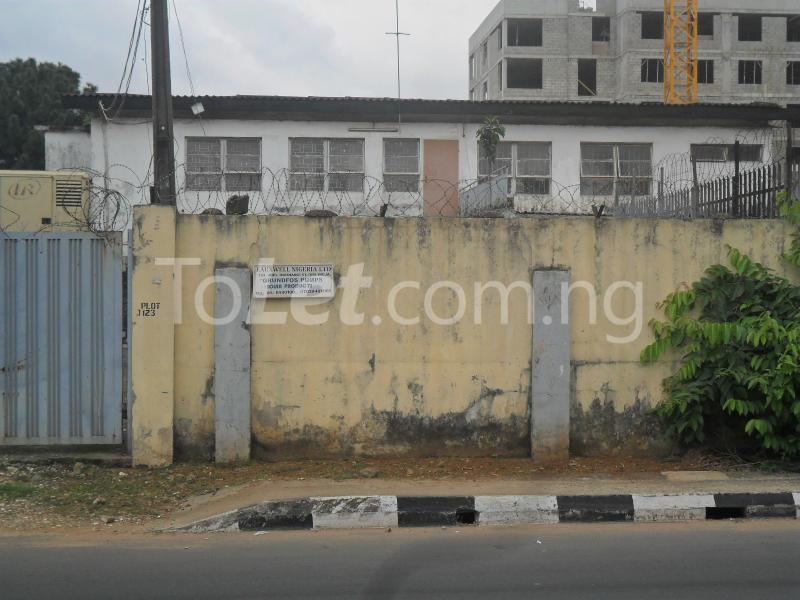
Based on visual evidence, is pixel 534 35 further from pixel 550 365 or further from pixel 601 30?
pixel 550 365

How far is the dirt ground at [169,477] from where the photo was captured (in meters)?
6.57

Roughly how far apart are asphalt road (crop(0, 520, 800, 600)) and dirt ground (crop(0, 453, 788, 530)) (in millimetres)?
564

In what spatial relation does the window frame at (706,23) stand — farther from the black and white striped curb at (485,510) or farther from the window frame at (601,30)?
the black and white striped curb at (485,510)

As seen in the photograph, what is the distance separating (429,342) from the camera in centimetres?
799

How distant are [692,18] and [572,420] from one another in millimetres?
41448

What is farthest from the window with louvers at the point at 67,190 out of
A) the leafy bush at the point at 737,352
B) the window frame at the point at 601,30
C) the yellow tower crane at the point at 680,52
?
the window frame at the point at 601,30

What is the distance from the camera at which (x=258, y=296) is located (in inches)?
307

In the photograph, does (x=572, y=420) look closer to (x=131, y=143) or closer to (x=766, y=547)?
(x=766, y=547)

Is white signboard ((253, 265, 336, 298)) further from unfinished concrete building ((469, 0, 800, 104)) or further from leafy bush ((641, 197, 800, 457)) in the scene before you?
unfinished concrete building ((469, 0, 800, 104))

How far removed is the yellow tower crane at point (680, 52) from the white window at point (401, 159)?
2633 centimetres

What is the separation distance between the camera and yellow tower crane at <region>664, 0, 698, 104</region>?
140 feet

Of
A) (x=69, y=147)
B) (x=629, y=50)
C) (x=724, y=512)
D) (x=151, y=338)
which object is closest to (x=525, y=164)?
(x=69, y=147)

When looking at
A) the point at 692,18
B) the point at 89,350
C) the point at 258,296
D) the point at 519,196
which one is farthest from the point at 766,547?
the point at 692,18

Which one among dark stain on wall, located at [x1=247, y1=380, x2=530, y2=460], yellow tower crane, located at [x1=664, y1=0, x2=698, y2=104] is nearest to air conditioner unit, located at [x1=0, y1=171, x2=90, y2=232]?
dark stain on wall, located at [x1=247, y1=380, x2=530, y2=460]
